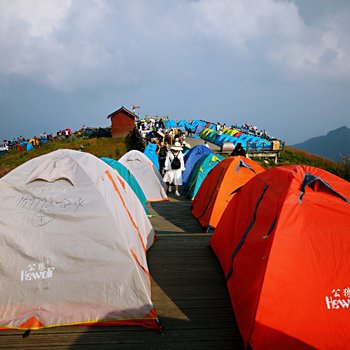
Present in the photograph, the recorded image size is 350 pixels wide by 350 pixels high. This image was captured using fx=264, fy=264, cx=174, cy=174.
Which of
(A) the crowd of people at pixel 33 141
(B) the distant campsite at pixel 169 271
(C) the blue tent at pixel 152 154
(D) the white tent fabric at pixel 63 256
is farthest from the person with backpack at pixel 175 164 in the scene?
(A) the crowd of people at pixel 33 141

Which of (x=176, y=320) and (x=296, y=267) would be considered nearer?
(x=296, y=267)

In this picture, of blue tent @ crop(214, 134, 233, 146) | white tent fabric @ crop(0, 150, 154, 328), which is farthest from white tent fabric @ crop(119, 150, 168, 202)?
blue tent @ crop(214, 134, 233, 146)

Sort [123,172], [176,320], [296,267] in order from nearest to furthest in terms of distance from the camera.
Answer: [296,267] < [176,320] < [123,172]

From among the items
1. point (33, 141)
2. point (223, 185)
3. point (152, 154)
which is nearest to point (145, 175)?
point (152, 154)

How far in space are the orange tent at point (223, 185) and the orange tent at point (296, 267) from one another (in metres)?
2.96

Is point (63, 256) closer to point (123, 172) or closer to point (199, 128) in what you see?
point (123, 172)

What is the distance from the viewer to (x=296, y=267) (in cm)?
295

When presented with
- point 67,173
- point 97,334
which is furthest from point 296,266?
point 67,173

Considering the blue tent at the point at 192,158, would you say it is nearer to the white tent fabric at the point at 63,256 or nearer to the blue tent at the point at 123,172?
the blue tent at the point at 123,172

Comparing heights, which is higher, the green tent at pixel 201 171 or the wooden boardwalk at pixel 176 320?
the green tent at pixel 201 171

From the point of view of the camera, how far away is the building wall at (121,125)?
112ft

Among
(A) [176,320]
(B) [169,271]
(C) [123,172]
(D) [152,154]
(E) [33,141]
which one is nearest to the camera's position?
(A) [176,320]

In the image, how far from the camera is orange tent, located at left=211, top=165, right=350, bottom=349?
274cm

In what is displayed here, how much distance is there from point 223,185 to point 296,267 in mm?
3949
